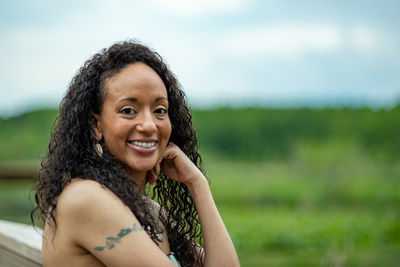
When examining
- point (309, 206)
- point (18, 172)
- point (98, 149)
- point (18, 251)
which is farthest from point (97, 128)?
point (309, 206)

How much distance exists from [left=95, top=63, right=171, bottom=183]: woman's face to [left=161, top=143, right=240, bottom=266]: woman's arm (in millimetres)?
266

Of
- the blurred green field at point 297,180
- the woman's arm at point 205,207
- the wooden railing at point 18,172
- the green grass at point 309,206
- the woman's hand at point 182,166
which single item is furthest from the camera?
the blurred green field at point 297,180

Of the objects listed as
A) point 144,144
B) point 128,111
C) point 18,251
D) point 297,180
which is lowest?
point 18,251

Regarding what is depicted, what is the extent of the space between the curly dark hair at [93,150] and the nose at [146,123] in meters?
0.17

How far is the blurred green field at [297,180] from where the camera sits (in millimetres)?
11164

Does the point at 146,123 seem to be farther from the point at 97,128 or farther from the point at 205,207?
the point at 205,207

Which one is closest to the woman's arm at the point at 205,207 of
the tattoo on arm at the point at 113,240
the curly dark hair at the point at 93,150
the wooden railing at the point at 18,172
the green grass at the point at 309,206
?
the curly dark hair at the point at 93,150

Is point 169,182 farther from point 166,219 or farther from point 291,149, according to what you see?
point 291,149

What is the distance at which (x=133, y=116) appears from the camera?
2.23 metres

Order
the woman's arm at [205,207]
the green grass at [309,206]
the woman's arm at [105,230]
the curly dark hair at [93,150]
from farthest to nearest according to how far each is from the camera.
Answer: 1. the green grass at [309,206]
2. the woman's arm at [205,207]
3. the curly dark hair at [93,150]
4. the woman's arm at [105,230]

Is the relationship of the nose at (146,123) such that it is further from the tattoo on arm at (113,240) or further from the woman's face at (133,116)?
the tattoo on arm at (113,240)

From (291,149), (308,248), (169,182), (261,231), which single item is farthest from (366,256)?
(291,149)

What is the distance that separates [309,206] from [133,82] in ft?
55.8

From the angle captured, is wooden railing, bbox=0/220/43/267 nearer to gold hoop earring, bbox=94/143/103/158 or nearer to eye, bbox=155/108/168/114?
gold hoop earring, bbox=94/143/103/158
